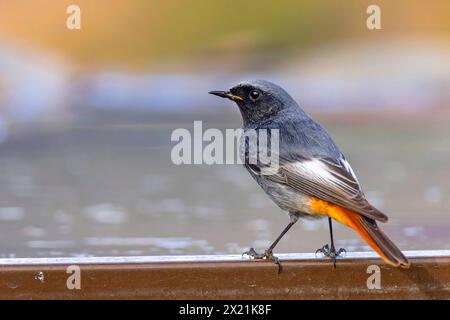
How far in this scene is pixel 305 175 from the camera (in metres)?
5.08

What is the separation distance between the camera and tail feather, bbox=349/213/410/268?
13.8 ft

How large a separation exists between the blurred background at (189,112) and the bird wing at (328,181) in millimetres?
670

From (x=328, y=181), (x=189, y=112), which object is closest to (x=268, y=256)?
(x=328, y=181)

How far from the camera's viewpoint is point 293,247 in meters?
6.13

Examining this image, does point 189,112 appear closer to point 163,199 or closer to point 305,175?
point 163,199

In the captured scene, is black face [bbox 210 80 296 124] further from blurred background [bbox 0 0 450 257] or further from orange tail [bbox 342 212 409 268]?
orange tail [bbox 342 212 409 268]

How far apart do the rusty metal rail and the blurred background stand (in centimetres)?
118

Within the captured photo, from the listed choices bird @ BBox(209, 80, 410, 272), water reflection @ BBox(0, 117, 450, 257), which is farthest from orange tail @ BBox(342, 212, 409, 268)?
water reflection @ BBox(0, 117, 450, 257)

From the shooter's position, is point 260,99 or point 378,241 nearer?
point 378,241

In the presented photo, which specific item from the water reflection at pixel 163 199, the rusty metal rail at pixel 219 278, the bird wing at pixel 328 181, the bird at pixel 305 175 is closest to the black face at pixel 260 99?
the bird at pixel 305 175

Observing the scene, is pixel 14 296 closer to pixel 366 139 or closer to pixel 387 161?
pixel 387 161

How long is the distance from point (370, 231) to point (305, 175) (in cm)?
65
